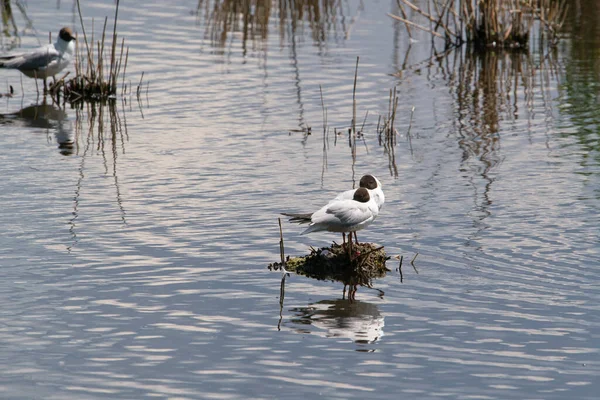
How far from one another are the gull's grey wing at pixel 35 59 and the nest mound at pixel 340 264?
10172 millimetres

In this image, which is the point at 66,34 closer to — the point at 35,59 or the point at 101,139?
the point at 35,59

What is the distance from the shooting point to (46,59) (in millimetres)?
18547

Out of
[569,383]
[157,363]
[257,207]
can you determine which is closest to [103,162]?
[257,207]

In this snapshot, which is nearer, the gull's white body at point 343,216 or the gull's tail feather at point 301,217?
the gull's white body at point 343,216

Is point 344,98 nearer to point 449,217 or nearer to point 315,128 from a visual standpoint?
point 315,128

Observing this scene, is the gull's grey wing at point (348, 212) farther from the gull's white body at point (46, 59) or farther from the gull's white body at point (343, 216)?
the gull's white body at point (46, 59)

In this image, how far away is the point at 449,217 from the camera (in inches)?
456

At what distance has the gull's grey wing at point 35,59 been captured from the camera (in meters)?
18.5

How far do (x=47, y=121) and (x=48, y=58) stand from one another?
1975 mm

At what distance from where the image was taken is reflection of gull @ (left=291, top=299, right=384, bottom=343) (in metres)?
8.16

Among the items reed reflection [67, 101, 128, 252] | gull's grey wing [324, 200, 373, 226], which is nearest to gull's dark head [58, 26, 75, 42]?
reed reflection [67, 101, 128, 252]

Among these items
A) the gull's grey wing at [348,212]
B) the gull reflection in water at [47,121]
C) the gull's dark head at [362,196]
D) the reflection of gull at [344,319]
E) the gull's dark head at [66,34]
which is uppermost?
the gull's dark head at [66,34]

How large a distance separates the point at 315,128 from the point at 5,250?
7467 millimetres

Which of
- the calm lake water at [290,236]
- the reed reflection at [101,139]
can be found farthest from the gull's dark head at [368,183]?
the reed reflection at [101,139]
